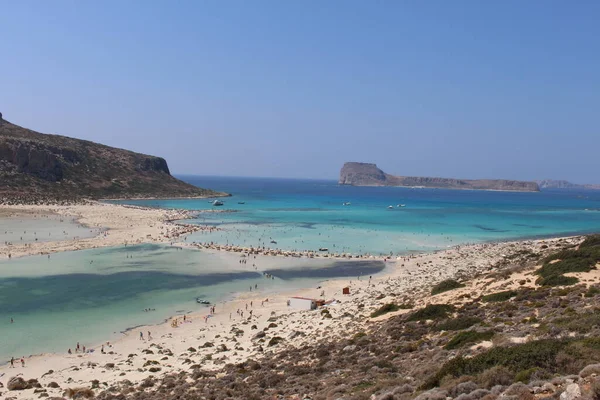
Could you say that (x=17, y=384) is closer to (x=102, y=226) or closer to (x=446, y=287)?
(x=446, y=287)

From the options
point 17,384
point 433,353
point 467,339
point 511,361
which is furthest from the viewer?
point 17,384

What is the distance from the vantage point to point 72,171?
12031 centimetres

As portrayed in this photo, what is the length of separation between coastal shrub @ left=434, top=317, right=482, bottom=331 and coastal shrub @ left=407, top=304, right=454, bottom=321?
1.36m

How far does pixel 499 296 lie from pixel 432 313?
Answer: 12.0 ft

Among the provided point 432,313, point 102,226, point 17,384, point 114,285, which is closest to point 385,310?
point 432,313

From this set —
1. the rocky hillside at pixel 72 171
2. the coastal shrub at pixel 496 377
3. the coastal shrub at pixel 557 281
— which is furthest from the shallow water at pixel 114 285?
the rocky hillside at pixel 72 171

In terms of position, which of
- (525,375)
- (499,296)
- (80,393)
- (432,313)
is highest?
(525,375)

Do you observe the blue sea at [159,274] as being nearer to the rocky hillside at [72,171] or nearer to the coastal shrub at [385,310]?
the coastal shrub at [385,310]

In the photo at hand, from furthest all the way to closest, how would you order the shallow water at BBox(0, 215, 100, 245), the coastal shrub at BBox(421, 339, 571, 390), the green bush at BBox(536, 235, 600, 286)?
the shallow water at BBox(0, 215, 100, 245) → the green bush at BBox(536, 235, 600, 286) → the coastal shrub at BBox(421, 339, 571, 390)

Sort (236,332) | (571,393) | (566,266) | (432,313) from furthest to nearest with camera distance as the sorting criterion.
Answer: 1. (236,332)
2. (566,266)
3. (432,313)
4. (571,393)

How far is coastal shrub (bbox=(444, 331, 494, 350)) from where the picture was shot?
1398 centimetres

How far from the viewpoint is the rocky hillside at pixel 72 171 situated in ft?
341

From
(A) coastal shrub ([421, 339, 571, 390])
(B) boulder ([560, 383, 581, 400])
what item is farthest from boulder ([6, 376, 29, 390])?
(B) boulder ([560, 383, 581, 400])

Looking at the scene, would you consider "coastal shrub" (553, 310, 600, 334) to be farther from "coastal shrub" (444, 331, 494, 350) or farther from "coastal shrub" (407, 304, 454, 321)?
"coastal shrub" (407, 304, 454, 321)
